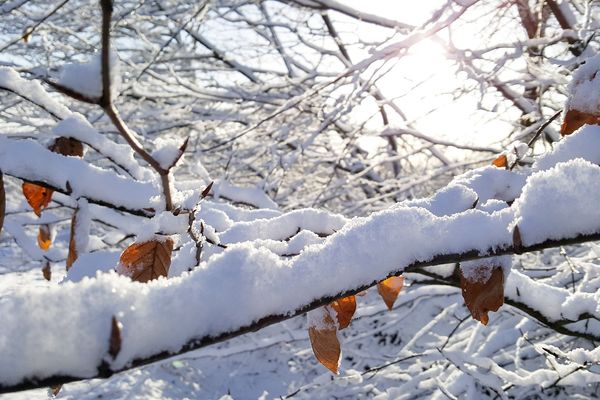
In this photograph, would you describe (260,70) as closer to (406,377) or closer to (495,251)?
(406,377)

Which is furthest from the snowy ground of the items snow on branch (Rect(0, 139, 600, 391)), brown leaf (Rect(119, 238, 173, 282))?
snow on branch (Rect(0, 139, 600, 391))

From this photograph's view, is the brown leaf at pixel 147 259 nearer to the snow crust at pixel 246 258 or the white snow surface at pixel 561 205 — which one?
the snow crust at pixel 246 258

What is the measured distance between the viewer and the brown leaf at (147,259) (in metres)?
0.75

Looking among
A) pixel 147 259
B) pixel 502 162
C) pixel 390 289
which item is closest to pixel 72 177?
pixel 147 259

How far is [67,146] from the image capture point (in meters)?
1.03

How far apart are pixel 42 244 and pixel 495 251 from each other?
3.97 feet

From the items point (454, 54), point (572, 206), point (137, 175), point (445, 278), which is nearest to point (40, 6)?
point (454, 54)

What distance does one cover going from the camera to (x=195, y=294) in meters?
0.53

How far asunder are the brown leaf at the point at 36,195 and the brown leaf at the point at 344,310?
59 centimetres

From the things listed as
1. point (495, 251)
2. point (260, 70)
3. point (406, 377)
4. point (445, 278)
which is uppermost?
point (260, 70)

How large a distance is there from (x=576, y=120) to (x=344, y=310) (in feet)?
1.71

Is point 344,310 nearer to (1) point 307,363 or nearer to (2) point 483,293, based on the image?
(2) point 483,293

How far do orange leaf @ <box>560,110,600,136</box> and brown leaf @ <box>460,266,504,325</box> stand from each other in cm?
30

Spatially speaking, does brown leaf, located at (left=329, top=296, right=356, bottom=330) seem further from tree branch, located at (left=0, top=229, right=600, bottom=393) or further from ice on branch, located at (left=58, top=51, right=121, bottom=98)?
ice on branch, located at (left=58, top=51, right=121, bottom=98)
